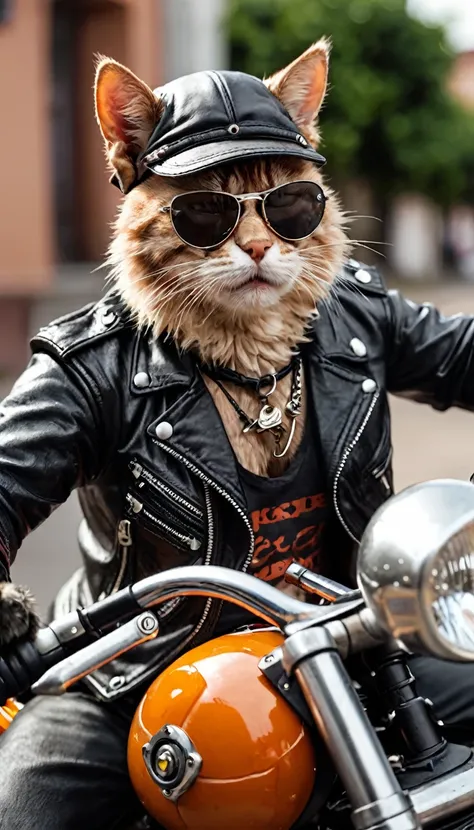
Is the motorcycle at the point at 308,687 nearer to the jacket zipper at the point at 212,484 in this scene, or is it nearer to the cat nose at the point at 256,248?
the jacket zipper at the point at 212,484

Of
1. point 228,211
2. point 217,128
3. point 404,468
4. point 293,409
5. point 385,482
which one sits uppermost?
point 217,128

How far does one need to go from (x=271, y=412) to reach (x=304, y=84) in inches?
25.6

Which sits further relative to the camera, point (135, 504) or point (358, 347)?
point (358, 347)

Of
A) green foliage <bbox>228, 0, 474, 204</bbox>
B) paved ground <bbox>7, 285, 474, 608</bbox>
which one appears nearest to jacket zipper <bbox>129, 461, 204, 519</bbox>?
paved ground <bbox>7, 285, 474, 608</bbox>

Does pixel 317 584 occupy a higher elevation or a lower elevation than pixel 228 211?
lower

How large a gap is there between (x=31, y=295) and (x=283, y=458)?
9.97 meters

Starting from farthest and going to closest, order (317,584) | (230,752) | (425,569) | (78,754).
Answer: (78,754) < (317,584) < (230,752) < (425,569)

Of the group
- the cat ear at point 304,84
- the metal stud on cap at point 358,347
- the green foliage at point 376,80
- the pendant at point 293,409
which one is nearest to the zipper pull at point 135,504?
the pendant at point 293,409

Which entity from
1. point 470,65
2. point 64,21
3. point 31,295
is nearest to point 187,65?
point 64,21

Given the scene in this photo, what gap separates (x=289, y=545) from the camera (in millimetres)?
1917

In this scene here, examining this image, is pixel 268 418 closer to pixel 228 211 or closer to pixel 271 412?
pixel 271 412

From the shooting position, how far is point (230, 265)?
1799 mm

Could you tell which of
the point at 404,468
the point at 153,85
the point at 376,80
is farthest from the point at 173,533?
the point at 376,80

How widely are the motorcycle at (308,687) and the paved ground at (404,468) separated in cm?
316
